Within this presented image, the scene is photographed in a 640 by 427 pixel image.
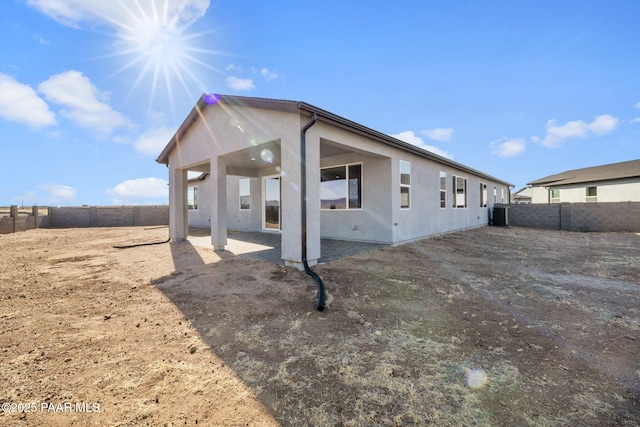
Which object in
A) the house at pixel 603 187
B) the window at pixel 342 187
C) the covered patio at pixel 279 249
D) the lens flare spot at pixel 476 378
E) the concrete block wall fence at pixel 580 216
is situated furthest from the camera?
the house at pixel 603 187

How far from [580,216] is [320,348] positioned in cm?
1873

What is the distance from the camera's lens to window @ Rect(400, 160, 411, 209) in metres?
8.60

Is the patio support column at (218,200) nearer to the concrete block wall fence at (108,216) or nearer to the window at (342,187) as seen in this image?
the window at (342,187)

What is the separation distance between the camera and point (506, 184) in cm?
2027

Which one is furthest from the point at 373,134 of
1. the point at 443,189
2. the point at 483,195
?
the point at 483,195

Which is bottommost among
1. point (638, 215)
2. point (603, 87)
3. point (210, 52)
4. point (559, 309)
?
point (559, 309)

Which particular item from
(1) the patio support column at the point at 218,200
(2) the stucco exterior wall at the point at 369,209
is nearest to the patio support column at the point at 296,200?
(1) the patio support column at the point at 218,200

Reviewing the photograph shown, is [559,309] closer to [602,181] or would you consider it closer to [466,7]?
[466,7]

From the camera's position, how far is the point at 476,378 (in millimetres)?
2162

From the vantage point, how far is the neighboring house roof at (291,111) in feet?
17.4

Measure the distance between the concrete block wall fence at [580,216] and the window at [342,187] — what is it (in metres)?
14.2

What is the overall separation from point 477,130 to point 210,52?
16.8 metres

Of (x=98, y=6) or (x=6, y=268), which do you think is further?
(x=98, y=6)

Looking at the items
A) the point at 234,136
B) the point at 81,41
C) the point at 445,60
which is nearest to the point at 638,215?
the point at 445,60
